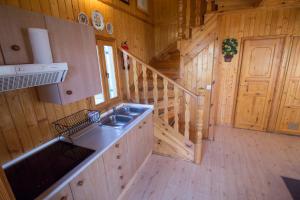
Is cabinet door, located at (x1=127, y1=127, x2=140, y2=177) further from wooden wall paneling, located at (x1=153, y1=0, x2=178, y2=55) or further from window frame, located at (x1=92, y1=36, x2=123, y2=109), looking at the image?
wooden wall paneling, located at (x1=153, y1=0, x2=178, y2=55)

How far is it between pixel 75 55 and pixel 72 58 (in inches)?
1.8

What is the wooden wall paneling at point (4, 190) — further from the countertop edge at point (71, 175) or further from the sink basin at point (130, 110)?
the sink basin at point (130, 110)

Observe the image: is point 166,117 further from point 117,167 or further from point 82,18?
point 82,18

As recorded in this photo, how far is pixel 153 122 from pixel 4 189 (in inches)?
86.1

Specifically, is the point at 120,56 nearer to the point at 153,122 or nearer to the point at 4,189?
the point at 153,122

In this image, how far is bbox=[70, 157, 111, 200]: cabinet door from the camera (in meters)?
1.20

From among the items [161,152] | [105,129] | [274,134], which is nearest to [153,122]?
[161,152]

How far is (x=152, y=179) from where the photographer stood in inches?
87.3

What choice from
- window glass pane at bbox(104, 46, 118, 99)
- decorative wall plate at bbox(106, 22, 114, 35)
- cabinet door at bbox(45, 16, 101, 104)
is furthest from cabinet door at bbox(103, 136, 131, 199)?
decorative wall plate at bbox(106, 22, 114, 35)

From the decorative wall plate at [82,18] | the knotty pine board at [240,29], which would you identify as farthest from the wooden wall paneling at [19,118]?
the knotty pine board at [240,29]

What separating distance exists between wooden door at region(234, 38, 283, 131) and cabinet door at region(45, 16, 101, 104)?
3.20 m

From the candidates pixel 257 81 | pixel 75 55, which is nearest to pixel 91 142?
pixel 75 55

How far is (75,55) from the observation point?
1.41 meters

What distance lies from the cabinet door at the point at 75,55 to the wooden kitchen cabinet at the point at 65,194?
70 cm
